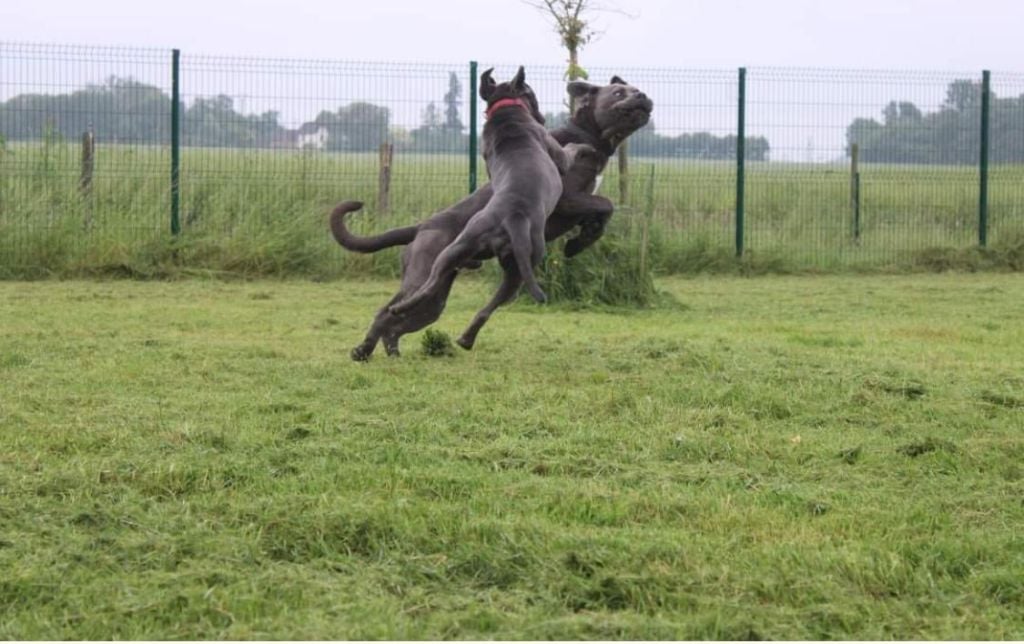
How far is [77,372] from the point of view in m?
6.63

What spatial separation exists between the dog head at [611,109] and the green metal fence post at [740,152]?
708 cm

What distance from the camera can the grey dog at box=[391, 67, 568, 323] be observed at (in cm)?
670

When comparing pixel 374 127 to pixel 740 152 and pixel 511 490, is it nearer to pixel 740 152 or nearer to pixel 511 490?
pixel 740 152

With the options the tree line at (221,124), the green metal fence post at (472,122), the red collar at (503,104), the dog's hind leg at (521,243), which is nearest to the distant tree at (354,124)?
the tree line at (221,124)

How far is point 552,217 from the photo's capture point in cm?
742

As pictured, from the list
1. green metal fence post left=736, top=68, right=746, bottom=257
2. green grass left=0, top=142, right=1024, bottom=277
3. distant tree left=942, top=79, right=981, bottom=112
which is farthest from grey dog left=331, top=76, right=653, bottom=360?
distant tree left=942, top=79, right=981, bottom=112

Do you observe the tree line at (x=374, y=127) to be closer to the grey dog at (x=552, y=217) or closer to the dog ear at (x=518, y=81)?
the grey dog at (x=552, y=217)

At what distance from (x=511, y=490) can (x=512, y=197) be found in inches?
106

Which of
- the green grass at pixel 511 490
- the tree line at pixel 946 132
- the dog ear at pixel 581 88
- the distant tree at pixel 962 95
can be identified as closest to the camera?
the green grass at pixel 511 490

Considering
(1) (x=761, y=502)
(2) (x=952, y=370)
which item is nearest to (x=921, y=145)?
(2) (x=952, y=370)

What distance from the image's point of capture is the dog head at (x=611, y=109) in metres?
7.46

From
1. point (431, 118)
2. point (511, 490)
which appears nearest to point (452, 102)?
point (431, 118)

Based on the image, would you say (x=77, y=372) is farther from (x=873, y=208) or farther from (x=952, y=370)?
(x=873, y=208)

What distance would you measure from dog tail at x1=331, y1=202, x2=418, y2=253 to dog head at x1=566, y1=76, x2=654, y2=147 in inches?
43.8
